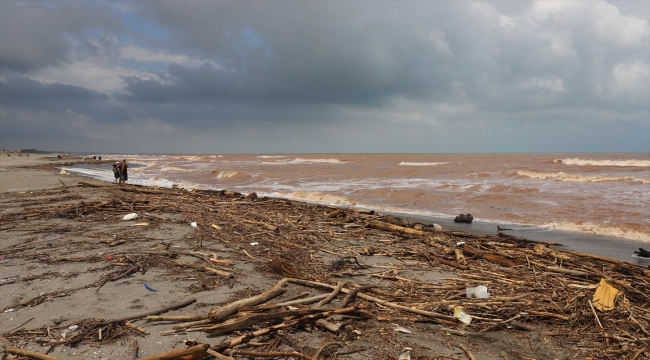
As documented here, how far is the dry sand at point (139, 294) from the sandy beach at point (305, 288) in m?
0.02

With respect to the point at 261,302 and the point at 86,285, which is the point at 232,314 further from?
the point at 86,285

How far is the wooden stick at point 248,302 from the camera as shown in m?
3.92

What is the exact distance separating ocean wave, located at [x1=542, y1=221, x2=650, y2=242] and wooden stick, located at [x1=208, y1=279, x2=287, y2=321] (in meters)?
11.1

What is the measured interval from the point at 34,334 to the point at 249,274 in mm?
2682

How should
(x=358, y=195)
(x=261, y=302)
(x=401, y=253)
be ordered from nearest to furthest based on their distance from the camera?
(x=261, y=302), (x=401, y=253), (x=358, y=195)

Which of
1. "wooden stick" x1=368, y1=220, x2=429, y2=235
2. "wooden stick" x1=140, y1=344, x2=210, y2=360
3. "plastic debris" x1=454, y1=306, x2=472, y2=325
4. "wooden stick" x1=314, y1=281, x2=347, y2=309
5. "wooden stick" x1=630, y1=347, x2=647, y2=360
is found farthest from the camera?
"wooden stick" x1=368, y1=220, x2=429, y2=235

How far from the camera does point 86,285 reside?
5117 millimetres

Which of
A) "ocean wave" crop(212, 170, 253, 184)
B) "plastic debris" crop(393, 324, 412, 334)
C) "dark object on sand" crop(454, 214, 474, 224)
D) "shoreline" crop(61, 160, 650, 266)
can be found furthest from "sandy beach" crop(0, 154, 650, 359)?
"ocean wave" crop(212, 170, 253, 184)

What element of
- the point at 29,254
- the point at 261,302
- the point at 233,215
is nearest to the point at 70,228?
the point at 29,254

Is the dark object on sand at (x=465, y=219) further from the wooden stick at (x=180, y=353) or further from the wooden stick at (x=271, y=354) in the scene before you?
the wooden stick at (x=180, y=353)

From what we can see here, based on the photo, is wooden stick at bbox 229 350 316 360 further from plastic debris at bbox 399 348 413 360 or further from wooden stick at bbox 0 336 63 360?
wooden stick at bbox 0 336 63 360

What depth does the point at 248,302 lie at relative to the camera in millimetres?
4273

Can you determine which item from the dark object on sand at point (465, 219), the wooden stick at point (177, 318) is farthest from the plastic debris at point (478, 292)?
the dark object on sand at point (465, 219)

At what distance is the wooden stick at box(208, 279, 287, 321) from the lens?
392cm
